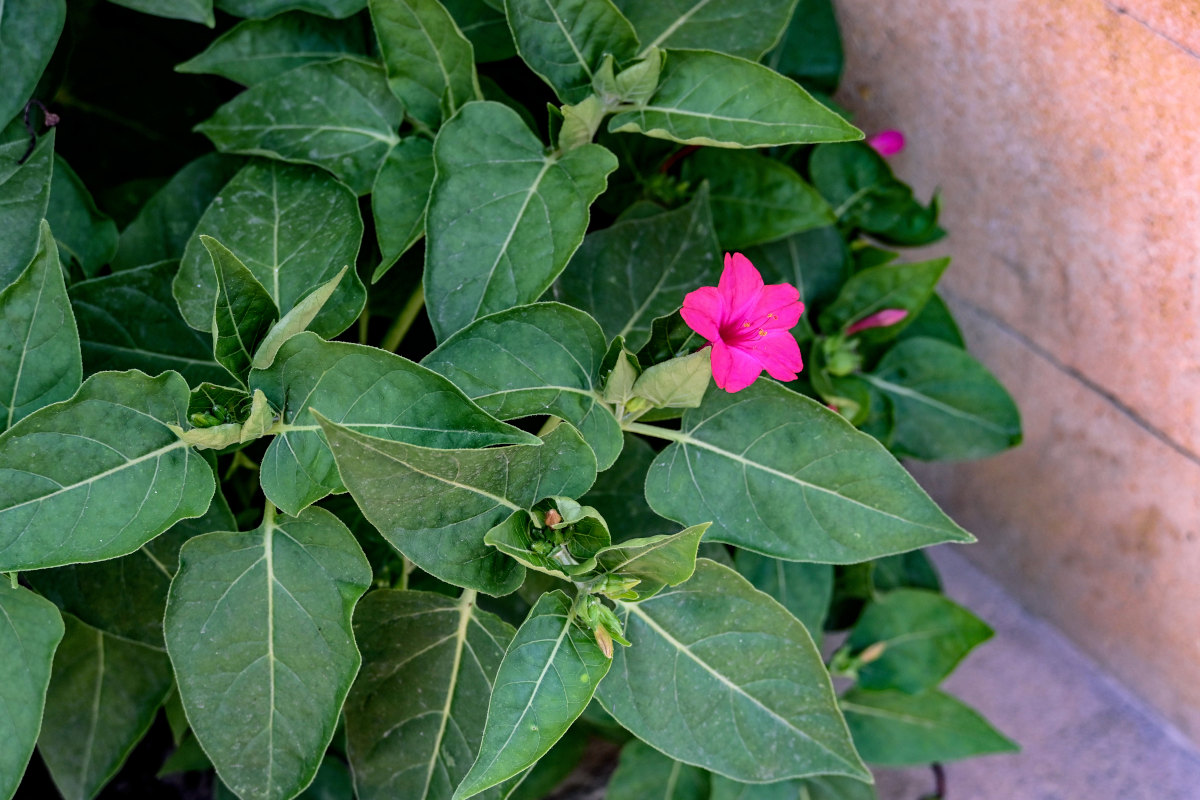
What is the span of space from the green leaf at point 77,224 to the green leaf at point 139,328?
122 mm

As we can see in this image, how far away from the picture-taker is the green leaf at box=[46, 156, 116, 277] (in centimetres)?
114

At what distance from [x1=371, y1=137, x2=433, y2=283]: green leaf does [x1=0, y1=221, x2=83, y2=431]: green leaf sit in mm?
301

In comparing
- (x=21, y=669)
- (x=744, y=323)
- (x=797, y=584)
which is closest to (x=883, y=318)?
(x=797, y=584)

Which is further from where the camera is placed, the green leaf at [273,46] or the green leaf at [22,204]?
the green leaf at [273,46]

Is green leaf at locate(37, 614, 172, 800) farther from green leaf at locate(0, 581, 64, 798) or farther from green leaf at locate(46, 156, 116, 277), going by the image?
green leaf at locate(46, 156, 116, 277)

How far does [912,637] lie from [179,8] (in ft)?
4.15

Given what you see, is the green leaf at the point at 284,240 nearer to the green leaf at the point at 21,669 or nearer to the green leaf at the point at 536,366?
the green leaf at the point at 536,366

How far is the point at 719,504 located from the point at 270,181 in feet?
1.98

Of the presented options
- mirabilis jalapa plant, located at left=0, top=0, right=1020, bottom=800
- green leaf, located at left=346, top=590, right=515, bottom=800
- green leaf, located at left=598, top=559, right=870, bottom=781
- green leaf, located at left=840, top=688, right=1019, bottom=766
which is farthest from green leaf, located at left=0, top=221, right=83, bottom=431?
green leaf, located at left=840, top=688, right=1019, bottom=766

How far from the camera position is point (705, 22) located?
1.14 meters

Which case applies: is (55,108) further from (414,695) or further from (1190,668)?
(1190,668)

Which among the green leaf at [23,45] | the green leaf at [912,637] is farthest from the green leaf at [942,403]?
the green leaf at [23,45]

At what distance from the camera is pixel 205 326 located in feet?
3.21

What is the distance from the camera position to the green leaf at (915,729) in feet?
4.73
